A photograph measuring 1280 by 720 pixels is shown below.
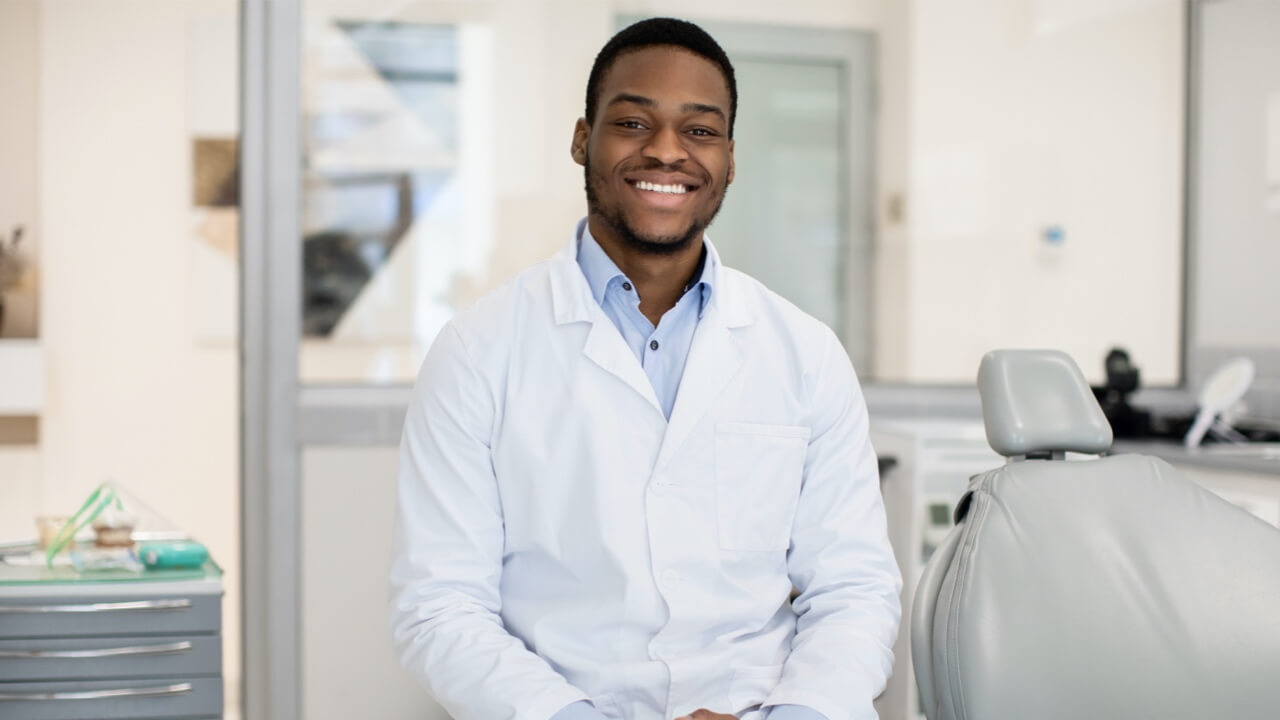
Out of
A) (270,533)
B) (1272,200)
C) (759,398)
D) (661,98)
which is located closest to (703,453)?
(759,398)

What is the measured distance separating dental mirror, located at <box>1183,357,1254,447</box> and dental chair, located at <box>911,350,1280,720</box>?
55.6 inches

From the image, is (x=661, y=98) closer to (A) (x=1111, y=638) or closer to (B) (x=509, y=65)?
(A) (x=1111, y=638)

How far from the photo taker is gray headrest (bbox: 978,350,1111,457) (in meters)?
1.46

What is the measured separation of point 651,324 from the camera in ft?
4.93

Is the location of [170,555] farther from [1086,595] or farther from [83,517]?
[1086,595]

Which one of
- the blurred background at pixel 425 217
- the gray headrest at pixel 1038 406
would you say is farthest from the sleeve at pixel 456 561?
the blurred background at pixel 425 217

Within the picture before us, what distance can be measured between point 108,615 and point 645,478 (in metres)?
1.13

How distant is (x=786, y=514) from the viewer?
4.77 ft

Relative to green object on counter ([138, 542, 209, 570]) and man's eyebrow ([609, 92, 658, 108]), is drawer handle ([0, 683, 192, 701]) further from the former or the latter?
man's eyebrow ([609, 92, 658, 108])

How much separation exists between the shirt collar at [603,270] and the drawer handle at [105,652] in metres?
1.06

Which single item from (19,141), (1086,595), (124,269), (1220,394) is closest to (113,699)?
(124,269)

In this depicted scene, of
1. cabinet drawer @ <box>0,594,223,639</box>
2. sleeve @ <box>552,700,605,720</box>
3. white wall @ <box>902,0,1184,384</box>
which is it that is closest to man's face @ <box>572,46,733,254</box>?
sleeve @ <box>552,700,605,720</box>

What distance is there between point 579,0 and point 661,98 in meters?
1.57

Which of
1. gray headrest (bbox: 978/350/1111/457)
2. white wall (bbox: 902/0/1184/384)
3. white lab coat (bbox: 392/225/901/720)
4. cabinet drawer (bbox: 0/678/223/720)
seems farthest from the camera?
white wall (bbox: 902/0/1184/384)
